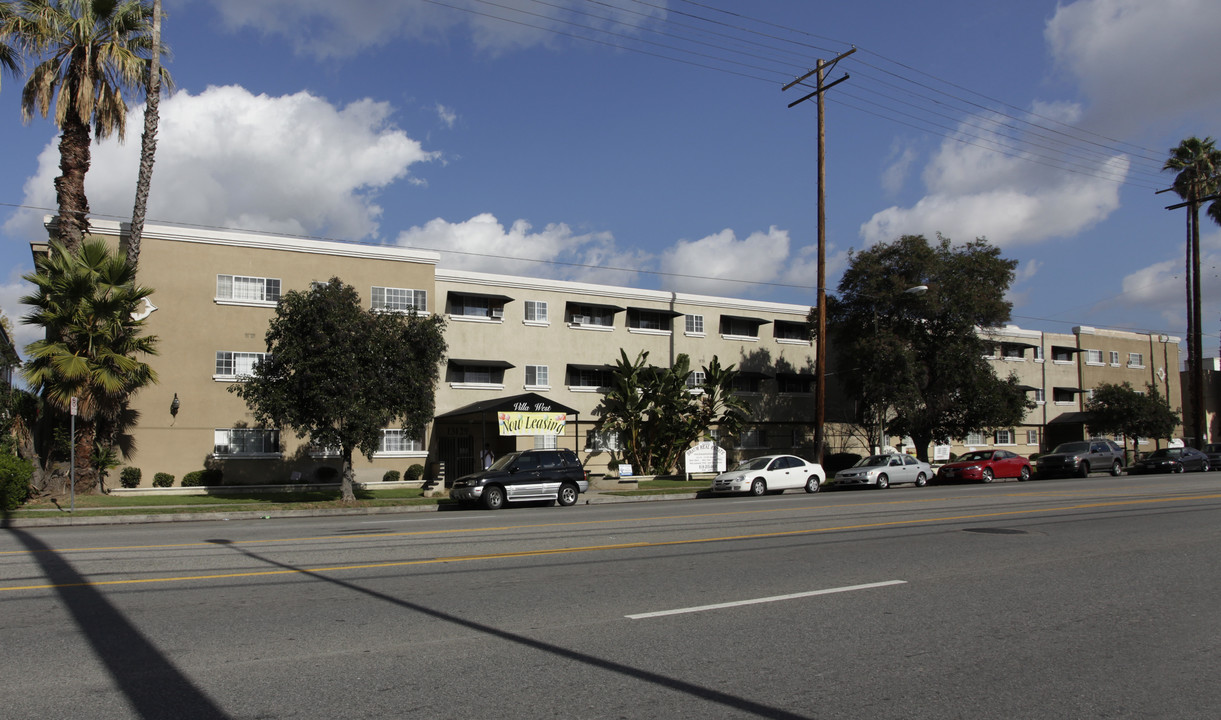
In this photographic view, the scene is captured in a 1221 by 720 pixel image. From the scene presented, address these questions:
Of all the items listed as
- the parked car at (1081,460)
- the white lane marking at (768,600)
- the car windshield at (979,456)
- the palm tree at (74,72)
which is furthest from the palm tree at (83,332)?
the parked car at (1081,460)

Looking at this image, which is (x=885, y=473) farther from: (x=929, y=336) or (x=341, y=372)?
(x=341, y=372)

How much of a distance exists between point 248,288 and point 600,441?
1621cm

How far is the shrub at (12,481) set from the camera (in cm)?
2028

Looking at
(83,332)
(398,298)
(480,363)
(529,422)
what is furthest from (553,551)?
(480,363)

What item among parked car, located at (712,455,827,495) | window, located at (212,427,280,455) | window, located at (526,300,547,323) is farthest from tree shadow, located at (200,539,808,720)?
window, located at (526,300,547,323)

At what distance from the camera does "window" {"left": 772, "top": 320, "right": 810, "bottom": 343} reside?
4612 cm

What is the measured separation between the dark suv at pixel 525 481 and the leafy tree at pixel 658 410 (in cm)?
1250

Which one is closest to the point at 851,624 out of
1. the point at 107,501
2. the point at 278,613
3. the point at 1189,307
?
the point at 278,613

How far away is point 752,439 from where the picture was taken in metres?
44.0

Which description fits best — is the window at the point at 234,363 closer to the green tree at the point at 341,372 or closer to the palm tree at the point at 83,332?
the palm tree at the point at 83,332

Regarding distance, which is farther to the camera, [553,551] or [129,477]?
[129,477]

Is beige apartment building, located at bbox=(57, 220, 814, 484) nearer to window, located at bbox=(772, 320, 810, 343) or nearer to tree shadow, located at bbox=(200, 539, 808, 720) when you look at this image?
window, located at bbox=(772, 320, 810, 343)

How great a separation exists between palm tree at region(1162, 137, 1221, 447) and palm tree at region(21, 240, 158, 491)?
2090 inches

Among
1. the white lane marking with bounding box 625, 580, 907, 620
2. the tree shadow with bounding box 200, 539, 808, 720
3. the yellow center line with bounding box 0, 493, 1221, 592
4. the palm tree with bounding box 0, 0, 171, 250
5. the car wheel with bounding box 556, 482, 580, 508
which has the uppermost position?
the palm tree with bounding box 0, 0, 171, 250
